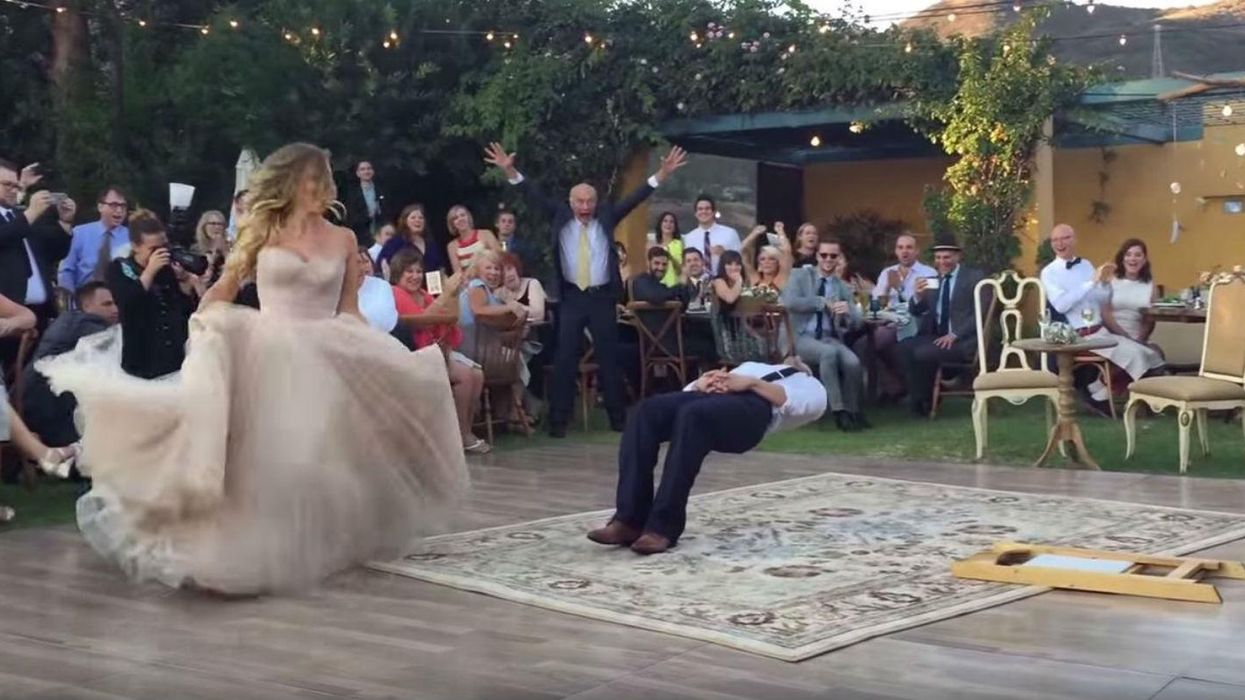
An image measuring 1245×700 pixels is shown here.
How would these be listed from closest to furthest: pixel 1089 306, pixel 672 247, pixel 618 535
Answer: pixel 618 535 → pixel 1089 306 → pixel 672 247

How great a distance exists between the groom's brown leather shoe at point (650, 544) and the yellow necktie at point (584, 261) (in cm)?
451

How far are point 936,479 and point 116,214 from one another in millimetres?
5433

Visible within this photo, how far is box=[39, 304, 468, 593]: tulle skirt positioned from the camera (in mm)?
5312

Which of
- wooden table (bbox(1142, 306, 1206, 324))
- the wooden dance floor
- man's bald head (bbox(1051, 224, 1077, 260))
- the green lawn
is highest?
man's bald head (bbox(1051, 224, 1077, 260))

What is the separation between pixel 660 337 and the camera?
36.5 ft

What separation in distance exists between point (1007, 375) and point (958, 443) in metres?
0.87

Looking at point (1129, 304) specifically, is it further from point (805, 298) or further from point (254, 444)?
A: point (254, 444)

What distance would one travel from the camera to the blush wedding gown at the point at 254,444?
5320mm

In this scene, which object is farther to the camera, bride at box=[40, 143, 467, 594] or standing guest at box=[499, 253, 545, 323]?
Answer: standing guest at box=[499, 253, 545, 323]

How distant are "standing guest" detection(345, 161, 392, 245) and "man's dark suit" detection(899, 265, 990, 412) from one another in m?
4.52

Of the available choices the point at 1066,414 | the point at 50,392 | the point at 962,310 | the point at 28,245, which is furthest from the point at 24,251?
the point at 962,310

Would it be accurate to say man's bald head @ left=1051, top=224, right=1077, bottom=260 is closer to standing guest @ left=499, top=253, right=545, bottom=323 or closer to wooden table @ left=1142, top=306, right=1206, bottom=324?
wooden table @ left=1142, top=306, right=1206, bottom=324

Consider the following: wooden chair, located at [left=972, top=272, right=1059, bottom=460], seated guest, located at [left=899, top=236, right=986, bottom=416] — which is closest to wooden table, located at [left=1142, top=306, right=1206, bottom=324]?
wooden chair, located at [left=972, top=272, right=1059, bottom=460]

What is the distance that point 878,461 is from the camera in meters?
8.90
